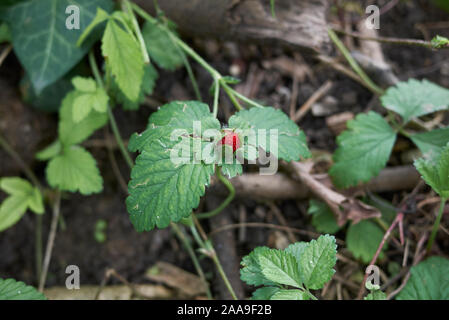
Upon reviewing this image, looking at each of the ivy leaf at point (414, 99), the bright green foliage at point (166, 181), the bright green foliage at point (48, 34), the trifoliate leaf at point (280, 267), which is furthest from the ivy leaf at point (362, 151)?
the bright green foliage at point (48, 34)

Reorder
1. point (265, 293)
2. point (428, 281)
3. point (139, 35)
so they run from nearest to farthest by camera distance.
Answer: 1. point (265, 293)
2. point (428, 281)
3. point (139, 35)

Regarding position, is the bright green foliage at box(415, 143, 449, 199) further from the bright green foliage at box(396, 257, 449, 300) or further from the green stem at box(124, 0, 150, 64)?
the green stem at box(124, 0, 150, 64)

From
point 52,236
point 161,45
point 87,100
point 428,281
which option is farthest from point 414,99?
point 52,236

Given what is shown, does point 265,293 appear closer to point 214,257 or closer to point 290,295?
point 290,295

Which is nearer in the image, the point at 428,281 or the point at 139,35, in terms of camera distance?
the point at 428,281

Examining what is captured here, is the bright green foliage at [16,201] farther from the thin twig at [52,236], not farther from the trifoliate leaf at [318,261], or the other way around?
the trifoliate leaf at [318,261]
